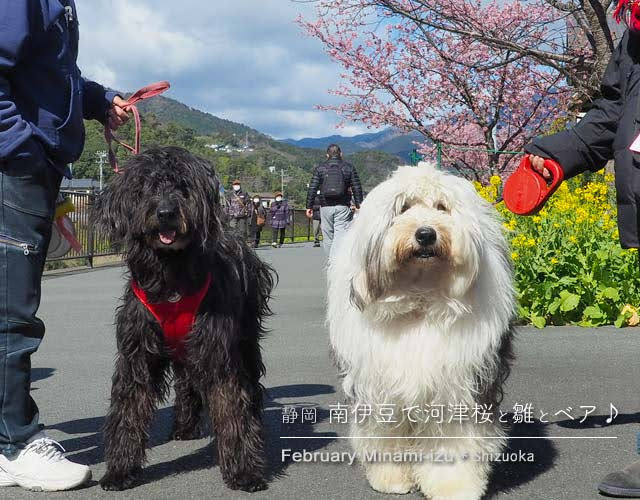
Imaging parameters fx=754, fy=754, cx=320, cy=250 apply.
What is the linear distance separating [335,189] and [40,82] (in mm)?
8324

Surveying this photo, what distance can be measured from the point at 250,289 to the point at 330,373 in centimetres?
249

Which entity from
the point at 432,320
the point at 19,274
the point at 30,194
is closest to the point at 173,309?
the point at 19,274

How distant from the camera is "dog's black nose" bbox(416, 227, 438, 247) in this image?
3.05 m

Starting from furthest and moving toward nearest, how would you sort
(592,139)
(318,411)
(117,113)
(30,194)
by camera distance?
(318,411), (117,113), (592,139), (30,194)

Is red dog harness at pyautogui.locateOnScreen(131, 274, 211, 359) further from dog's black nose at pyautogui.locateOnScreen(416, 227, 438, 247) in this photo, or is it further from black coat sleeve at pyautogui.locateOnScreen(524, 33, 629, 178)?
black coat sleeve at pyautogui.locateOnScreen(524, 33, 629, 178)

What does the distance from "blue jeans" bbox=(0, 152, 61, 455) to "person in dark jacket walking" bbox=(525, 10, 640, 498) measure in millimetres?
2444

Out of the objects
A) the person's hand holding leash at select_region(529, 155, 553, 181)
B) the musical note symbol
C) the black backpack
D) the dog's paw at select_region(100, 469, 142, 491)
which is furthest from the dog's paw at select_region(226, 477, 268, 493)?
the black backpack

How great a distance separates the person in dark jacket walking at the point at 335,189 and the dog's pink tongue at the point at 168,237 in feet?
26.8

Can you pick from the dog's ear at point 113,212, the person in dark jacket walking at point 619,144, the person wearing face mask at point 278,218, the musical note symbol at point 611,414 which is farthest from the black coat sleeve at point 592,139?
the person wearing face mask at point 278,218

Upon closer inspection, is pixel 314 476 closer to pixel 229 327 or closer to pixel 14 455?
pixel 229 327

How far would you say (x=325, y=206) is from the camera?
1186 cm

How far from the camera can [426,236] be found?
10.0 feet

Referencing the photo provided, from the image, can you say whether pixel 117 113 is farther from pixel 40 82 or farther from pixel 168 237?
pixel 168 237

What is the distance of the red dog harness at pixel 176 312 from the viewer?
3.45 metres
